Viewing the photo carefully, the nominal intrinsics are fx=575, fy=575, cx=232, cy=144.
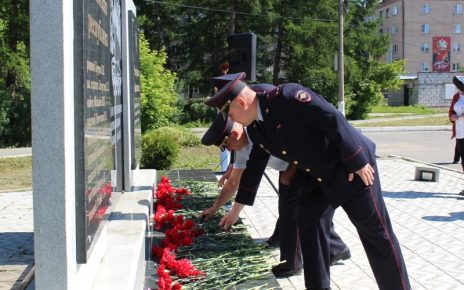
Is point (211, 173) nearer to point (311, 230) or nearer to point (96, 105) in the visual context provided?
point (311, 230)

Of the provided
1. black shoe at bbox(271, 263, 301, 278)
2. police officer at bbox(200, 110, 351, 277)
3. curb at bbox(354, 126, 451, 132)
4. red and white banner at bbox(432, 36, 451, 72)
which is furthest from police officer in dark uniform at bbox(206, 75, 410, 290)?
red and white banner at bbox(432, 36, 451, 72)

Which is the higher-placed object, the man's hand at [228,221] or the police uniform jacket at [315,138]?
the police uniform jacket at [315,138]

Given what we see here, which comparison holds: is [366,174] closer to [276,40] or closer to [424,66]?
[276,40]

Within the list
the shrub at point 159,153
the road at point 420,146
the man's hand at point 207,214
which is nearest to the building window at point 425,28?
the road at point 420,146

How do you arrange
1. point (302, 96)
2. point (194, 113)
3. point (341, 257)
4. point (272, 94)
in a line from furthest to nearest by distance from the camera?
point (194, 113) < point (341, 257) < point (272, 94) < point (302, 96)

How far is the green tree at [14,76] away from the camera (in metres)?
23.8

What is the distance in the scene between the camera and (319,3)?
3669 centimetres

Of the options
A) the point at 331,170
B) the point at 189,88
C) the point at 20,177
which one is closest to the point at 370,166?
the point at 331,170

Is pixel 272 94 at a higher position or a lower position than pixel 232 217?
higher

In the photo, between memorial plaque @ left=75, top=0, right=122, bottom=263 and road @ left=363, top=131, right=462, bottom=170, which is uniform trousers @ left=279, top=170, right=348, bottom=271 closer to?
memorial plaque @ left=75, top=0, right=122, bottom=263

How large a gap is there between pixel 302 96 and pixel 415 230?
3.59m

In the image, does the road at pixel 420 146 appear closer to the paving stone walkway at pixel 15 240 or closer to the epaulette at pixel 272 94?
the paving stone walkway at pixel 15 240

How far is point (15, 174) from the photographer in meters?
12.9

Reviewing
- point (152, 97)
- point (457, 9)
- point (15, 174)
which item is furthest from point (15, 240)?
point (457, 9)
